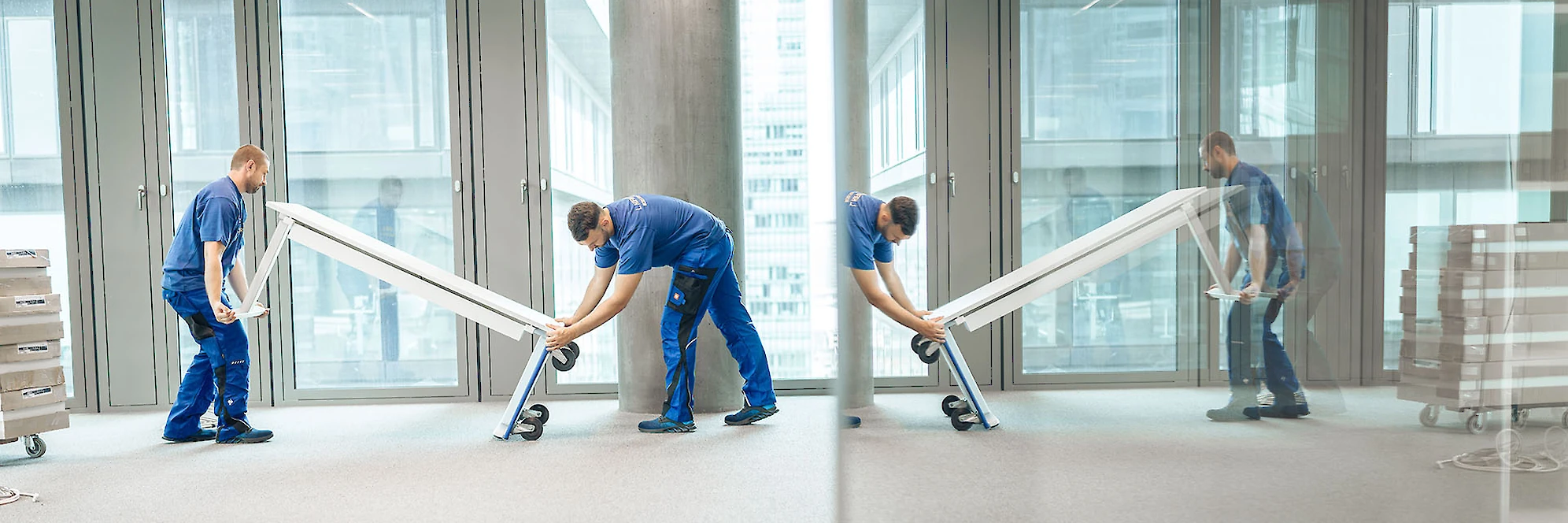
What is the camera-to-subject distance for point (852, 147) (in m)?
0.99

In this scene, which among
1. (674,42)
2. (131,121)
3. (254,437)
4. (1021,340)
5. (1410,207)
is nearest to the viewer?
(1410,207)

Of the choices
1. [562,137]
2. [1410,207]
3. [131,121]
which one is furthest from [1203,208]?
[131,121]

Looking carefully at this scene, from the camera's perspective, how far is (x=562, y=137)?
473cm

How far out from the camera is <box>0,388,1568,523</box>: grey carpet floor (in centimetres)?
47

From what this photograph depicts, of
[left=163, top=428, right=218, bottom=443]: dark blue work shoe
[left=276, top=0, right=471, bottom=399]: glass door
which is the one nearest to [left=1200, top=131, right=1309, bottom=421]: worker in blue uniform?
[left=163, top=428, right=218, bottom=443]: dark blue work shoe

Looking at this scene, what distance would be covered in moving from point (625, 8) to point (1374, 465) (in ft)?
13.6

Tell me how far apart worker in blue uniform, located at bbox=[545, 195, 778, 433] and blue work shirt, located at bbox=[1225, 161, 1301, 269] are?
124 inches

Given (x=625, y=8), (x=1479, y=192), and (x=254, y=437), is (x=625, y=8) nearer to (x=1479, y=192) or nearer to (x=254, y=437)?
(x=254, y=437)

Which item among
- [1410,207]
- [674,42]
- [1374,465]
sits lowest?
[1374,465]

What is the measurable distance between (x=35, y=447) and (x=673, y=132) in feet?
9.00

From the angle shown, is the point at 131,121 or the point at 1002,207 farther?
the point at 131,121

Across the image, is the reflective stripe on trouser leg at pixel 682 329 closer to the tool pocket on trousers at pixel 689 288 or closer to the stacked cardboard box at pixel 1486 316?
the tool pocket on trousers at pixel 689 288

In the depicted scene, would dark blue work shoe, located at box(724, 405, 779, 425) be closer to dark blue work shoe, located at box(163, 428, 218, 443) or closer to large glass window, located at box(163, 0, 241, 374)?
dark blue work shoe, located at box(163, 428, 218, 443)

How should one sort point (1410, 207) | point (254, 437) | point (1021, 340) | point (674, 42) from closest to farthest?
point (1410, 207) < point (1021, 340) < point (254, 437) < point (674, 42)
